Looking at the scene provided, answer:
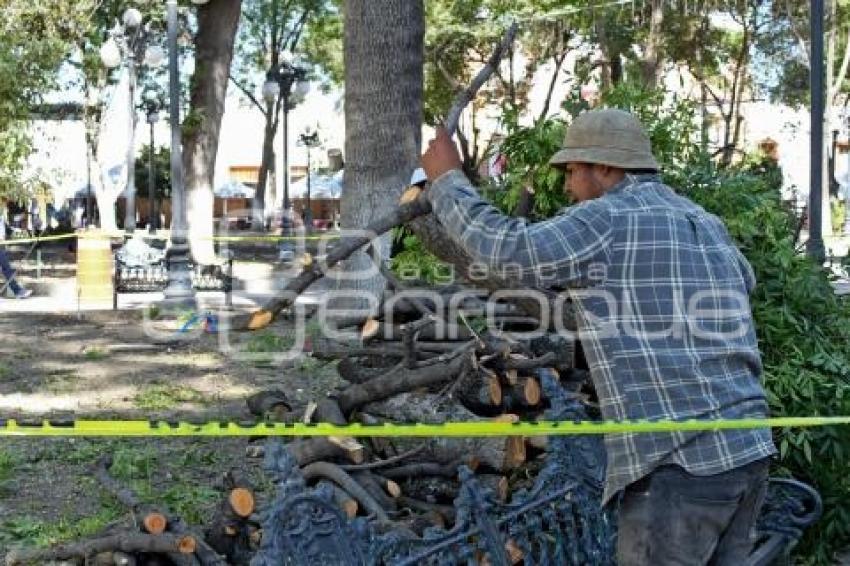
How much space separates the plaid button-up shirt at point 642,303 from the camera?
2.85 meters

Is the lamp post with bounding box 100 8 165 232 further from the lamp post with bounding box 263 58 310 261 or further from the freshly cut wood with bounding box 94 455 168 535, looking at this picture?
the freshly cut wood with bounding box 94 455 168 535

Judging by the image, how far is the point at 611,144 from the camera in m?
3.02

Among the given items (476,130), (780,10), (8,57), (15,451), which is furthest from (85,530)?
(780,10)

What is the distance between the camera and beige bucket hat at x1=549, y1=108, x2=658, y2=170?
3.01 meters

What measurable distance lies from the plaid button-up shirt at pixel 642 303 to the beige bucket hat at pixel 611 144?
3.3 inches

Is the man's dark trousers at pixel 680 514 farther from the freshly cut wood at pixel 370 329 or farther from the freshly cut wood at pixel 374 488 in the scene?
the freshly cut wood at pixel 370 329

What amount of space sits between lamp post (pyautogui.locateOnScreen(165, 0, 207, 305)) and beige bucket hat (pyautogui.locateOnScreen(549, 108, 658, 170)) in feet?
42.6

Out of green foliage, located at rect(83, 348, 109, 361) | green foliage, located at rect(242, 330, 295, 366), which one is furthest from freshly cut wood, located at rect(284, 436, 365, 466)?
green foliage, located at rect(83, 348, 109, 361)

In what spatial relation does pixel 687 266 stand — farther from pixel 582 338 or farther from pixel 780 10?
pixel 780 10

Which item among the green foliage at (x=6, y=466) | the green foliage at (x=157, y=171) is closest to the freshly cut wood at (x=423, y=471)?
the green foliage at (x=6, y=466)

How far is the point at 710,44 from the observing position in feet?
108

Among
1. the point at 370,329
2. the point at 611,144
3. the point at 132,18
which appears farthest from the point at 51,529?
the point at 132,18

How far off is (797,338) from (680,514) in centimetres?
275

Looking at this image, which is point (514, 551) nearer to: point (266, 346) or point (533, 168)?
point (533, 168)
